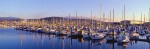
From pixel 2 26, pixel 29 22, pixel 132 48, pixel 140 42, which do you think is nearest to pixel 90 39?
pixel 140 42

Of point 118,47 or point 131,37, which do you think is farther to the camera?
point 131,37

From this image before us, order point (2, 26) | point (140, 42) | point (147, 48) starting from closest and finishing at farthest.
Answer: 1. point (147, 48)
2. point (140, 42)
3. point (2, 26)

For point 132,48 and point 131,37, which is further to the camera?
point 131,37

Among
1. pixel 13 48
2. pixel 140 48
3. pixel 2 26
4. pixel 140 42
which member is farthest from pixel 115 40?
pixel 2 26

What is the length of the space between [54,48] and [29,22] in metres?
118

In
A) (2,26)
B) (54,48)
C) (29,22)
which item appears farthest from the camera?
(2,26)

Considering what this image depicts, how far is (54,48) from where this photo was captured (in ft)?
126

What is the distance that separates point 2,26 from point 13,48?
158 m

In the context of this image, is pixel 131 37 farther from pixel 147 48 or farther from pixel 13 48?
pixel 13 48

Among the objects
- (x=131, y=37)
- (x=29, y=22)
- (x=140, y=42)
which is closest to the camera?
(x=140, y=42)

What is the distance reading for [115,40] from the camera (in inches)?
1681

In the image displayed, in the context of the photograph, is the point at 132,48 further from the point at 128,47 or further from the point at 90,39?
the point at 90,39

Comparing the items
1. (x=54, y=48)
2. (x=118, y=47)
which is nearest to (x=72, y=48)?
(x=54, y=48)

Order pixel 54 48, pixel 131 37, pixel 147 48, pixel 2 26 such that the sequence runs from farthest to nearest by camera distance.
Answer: pixel 2 26, pixel 131 37, pixel 54 48, pixel 147 48
